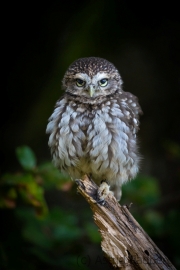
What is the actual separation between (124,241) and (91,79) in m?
1.49

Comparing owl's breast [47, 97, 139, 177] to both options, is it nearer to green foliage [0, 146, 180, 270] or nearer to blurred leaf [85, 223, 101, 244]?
green foliage [0, 146, 180, 270]

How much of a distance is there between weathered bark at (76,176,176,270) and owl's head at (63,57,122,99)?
1.07 m

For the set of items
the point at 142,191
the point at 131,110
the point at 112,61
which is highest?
the point at 112,61

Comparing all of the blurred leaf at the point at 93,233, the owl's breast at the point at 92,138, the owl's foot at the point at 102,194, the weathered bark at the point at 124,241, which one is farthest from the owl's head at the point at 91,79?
the blurred leaf at the point at 93,233

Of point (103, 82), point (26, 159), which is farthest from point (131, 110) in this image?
point (26, 159)

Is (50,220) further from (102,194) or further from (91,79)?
(91,79)

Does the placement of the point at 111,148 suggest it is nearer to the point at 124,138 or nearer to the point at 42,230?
the point at 124,138

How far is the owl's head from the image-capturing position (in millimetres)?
4074

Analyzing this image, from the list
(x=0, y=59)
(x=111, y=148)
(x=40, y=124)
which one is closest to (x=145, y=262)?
(x=111, y=148)

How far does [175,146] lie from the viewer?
4.90 m

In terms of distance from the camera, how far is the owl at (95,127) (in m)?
3.98

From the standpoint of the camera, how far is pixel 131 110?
13.9ft

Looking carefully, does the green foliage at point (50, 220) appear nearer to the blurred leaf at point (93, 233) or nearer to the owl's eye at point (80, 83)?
the blurred leaf at point (93, 233)

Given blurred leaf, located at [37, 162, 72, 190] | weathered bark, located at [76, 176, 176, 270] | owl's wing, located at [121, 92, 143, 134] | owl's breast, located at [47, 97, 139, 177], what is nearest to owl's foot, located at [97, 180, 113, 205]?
weathered bark, located at [76, 176, 176, 270]
